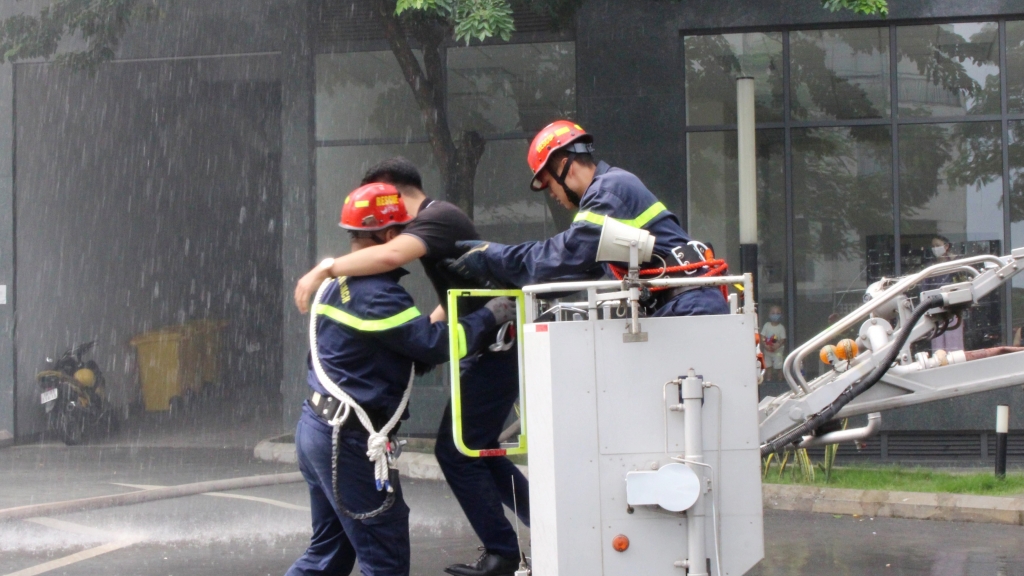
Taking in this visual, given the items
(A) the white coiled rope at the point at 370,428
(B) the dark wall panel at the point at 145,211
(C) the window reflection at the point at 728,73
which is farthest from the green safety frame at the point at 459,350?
(B) the dark wall panel at the point at 145,211

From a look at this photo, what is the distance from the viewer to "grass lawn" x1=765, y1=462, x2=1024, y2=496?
316 inches

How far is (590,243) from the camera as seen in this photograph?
4.27 m

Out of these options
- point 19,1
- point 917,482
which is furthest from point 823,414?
point 19,1

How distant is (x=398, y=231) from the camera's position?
460 centimetres

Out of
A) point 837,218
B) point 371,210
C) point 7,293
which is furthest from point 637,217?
point 7,293

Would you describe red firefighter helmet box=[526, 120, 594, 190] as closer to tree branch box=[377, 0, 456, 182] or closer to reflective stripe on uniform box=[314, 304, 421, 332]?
reflective stripe on uniform box=[314, 304, 421, 332]

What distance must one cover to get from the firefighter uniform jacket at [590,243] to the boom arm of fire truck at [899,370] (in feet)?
3.27

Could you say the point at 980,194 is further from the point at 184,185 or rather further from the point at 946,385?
the point at 184,185

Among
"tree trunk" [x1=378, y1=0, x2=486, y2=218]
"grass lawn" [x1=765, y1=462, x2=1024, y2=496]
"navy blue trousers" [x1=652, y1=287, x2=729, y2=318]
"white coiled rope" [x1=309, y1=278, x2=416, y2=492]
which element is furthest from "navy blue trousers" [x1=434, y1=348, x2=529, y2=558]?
"tree trunk" [x1=378, y1=0, x2=486, y2=218]

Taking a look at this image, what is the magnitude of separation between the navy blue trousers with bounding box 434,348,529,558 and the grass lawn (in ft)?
12.4

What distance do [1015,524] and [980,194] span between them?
427 centimetres

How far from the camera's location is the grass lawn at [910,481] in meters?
8.02

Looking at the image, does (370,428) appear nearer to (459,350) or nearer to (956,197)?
(459,350)

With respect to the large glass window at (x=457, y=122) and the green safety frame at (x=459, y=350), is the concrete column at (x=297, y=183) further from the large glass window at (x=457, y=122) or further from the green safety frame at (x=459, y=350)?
the green safety frame at (x=459, y=350)
